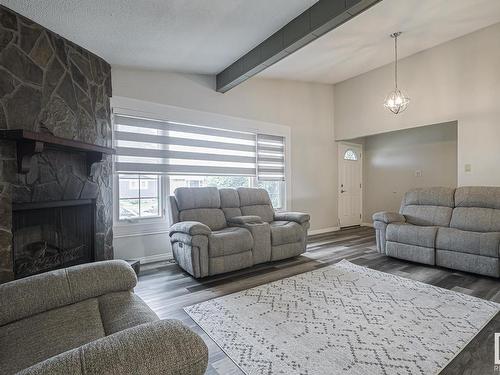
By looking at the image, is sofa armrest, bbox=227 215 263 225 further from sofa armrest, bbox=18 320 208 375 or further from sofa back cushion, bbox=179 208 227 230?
sofa armrest, bbox=18 320 208 375

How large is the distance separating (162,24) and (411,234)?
3.92m

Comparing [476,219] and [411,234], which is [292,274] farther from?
[476,219]

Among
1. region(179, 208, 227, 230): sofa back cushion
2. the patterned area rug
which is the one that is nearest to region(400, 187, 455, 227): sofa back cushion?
the patterned area rug

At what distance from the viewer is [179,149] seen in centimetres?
402

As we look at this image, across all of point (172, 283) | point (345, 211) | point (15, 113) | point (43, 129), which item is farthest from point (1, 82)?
point (345, 211)

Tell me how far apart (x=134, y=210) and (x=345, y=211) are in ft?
15.9

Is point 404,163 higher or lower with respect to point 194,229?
higher

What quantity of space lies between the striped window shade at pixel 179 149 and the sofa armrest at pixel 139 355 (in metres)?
3.05

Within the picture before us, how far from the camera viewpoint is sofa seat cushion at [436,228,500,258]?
9.85ft

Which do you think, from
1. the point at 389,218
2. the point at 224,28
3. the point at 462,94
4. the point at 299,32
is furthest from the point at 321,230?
the point at 224,28

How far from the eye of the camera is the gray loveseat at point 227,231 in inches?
119

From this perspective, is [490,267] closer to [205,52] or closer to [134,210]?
[205,52]

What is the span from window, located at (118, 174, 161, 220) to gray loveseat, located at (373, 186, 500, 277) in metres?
3.38

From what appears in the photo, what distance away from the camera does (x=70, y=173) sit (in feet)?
8.91
